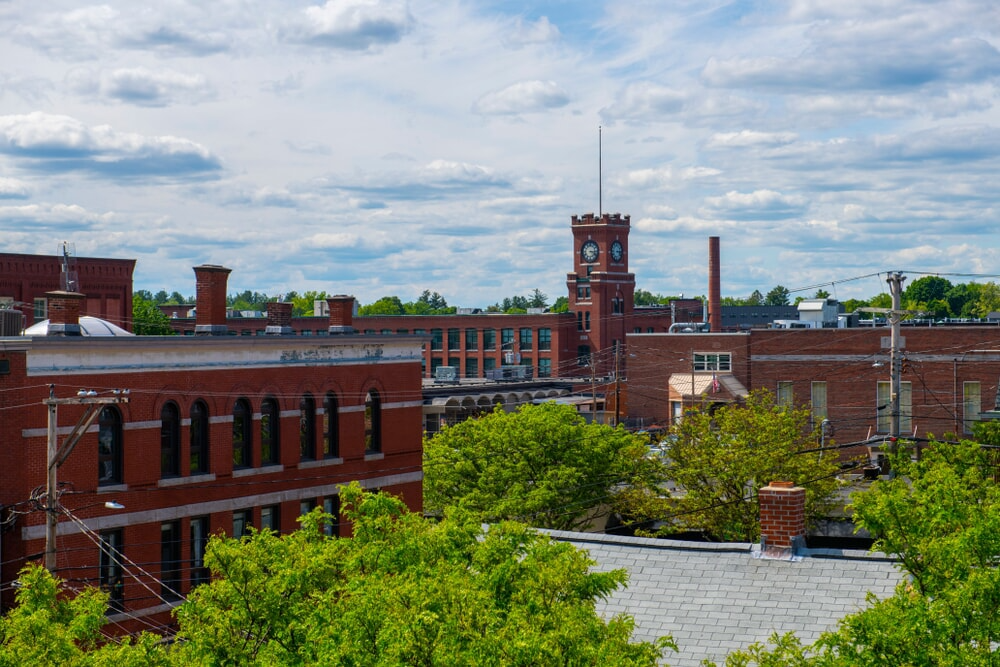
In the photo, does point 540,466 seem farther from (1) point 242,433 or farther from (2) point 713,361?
(2) point 713,361

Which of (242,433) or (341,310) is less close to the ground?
(341,310)

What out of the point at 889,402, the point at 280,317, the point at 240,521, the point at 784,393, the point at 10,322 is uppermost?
the point at 280,317

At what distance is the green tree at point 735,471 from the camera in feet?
157

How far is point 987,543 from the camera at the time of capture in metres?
16.4

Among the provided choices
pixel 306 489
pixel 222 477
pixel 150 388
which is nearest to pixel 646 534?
pixel 306 489

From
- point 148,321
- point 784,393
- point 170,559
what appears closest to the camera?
point 170,559

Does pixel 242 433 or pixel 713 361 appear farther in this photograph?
pixel 713 361

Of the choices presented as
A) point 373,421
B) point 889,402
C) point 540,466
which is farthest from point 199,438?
point 889,402

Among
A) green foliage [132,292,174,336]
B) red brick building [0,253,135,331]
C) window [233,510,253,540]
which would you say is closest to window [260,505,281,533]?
window [233,510,253,540]

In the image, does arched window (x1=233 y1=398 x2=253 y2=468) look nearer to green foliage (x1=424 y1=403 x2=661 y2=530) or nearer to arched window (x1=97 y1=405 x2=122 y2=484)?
arched window (x1=97 y1=405 x2=122 y2=484)

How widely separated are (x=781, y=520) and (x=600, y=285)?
10452 cm

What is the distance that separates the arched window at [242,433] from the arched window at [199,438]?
1480 millimetres

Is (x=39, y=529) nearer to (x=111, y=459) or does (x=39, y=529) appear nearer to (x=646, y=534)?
(x=111, y=459)

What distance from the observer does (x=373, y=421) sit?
145 feet
